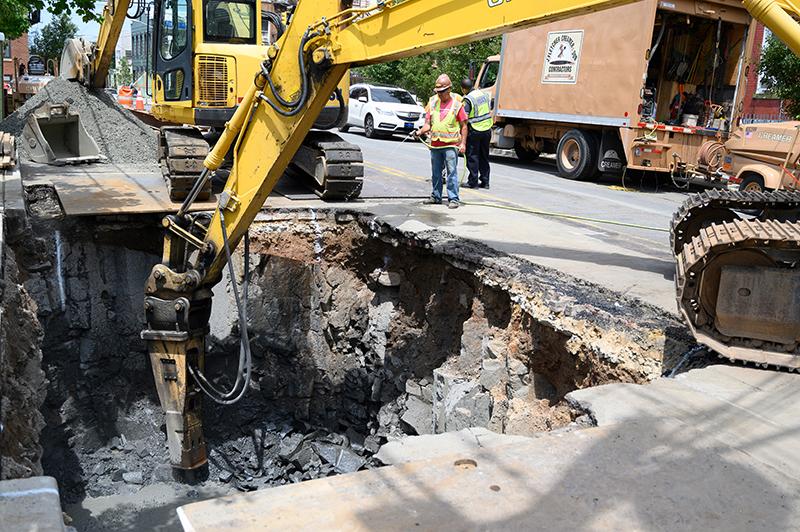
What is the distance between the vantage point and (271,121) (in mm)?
5461

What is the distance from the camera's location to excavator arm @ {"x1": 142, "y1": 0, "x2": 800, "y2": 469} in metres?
4.64

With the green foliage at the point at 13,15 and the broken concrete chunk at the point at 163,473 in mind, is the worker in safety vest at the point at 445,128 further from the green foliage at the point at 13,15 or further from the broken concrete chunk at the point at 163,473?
the green foliage at the point at 13,15

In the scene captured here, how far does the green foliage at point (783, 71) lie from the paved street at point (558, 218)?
4.88 m

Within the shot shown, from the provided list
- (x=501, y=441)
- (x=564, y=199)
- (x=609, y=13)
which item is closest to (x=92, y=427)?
(x=501, y=441)

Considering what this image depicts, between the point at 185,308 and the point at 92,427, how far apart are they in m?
3.21

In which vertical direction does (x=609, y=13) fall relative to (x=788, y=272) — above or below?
above

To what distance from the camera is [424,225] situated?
816 cm

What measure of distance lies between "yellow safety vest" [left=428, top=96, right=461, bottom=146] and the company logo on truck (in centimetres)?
664

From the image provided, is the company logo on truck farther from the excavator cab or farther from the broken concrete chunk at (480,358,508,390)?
the broken concrete chunk at (480,358,508,390)

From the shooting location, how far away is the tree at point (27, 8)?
1052cm

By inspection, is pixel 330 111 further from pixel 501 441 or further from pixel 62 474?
pixel 501 441

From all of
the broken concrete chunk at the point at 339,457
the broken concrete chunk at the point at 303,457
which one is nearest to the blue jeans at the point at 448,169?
the broken concrete chunk at the point at 339,457

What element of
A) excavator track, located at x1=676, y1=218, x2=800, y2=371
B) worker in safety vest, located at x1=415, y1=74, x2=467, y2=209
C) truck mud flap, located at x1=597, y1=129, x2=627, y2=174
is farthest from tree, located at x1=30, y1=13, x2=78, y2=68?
excavator track, located at x1=676, y1=218, x2=800, y2=371

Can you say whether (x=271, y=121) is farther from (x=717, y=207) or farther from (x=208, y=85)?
(x=208, y=85)
